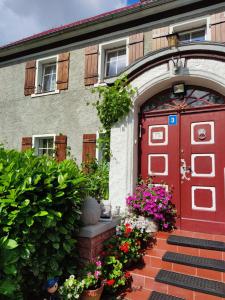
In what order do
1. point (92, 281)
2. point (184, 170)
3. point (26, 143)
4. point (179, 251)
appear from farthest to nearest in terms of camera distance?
point (26, 143) → point (184, 170) → point (179, 251) → point (92, 281)

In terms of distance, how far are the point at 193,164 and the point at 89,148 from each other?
318 centimetres

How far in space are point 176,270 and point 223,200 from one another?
5.47ft

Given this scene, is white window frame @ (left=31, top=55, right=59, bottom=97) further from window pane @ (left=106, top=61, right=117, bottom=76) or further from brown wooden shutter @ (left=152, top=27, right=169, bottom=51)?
brown wooden shutter @ (left=152, top=27, right=169, bottom=51)

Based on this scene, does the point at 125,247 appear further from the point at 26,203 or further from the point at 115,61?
the point at 115,61

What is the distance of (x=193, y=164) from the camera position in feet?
16.1

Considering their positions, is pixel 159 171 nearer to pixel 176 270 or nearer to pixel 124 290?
pixel 176 270

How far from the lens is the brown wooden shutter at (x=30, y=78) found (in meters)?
8.51

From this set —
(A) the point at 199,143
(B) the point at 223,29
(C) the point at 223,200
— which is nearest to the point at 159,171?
(A) the point at 199,143

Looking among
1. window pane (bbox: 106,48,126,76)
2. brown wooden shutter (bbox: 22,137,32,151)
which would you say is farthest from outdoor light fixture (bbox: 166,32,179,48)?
brown wooden shutter (bbox: 22,137,32,151)

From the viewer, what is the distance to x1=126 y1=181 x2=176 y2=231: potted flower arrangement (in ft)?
15.2

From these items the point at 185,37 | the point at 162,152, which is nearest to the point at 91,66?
the point at 185,37

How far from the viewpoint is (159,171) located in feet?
17.1

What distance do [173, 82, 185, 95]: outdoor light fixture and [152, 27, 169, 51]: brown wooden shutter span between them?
6.45 feet

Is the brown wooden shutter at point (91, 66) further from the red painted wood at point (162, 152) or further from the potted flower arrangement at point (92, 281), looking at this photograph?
the potted flower arrangement at point (92, 281)
